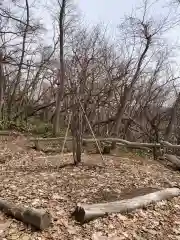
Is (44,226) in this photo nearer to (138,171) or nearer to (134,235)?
(134,235)

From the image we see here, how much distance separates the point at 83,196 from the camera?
4.96 meters

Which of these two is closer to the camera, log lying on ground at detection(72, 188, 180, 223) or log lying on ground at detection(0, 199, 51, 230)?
log lying on ground at detection(0, 199, 51, 230)

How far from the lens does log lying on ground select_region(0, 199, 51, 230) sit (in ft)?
12.6

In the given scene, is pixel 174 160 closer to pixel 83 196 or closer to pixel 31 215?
pixel 83 196

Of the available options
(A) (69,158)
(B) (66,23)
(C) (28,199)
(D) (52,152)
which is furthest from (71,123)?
(B) (66,23)

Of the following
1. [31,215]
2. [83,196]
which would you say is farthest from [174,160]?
[31,215]

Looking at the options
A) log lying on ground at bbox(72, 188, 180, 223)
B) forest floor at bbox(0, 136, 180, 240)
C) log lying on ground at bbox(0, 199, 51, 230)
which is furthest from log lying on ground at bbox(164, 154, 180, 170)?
log lying on ground at bbox(0, 199, 51, 230)

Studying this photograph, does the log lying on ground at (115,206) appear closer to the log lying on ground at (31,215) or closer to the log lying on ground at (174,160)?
the log lying on ground at (31,215)

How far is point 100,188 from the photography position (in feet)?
17.8

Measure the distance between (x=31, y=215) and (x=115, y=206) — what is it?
4.28ft

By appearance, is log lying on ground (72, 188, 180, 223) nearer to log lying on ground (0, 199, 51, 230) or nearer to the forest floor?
the forest floor

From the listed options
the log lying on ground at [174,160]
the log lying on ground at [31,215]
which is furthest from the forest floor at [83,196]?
the log lying on ground at [174,160]

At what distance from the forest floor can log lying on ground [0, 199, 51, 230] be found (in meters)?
0.08

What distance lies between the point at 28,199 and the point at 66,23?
1188 centimetres
